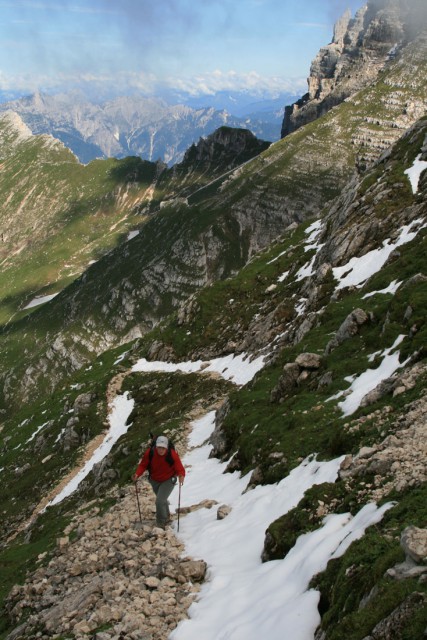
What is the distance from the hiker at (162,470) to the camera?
18.3 meters

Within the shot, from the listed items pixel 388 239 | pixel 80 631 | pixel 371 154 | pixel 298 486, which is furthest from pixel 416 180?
pixel 371 154

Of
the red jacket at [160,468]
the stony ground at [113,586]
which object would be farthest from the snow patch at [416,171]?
the stony ground at [113,586]

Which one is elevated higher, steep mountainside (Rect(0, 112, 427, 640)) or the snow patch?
the snow patch

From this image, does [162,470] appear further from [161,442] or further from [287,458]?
[287,458]

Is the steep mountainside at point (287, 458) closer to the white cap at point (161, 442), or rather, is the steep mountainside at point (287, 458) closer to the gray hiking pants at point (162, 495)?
the gray hiking pants at point (162, 495)

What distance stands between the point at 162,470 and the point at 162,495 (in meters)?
0.98

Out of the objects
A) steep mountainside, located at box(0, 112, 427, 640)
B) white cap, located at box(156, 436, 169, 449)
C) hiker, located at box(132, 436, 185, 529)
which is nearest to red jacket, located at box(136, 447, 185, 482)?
hiker, located at box(132, 436, 185, 529)

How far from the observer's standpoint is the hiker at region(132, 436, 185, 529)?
18.3 meters

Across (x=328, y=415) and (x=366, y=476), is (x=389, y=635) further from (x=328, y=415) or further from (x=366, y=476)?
(x=328, y=415)

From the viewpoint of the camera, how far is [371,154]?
654 feet

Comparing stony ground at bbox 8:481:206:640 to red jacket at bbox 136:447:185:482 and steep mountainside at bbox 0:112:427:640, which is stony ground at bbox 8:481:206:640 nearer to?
steep mountainside at bbox 0:112:427:640

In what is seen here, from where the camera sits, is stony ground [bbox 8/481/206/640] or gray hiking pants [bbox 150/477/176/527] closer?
stony ground [bbox 8/481/206/640]

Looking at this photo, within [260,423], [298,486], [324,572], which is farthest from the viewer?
[260,423]

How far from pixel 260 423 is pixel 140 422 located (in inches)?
1273
